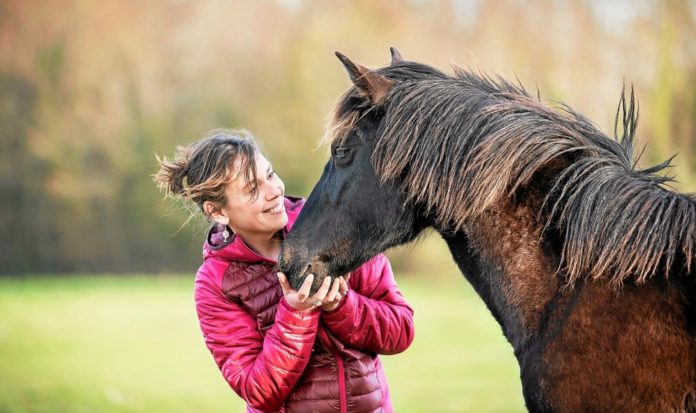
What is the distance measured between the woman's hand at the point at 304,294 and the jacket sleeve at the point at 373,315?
15 centimetres

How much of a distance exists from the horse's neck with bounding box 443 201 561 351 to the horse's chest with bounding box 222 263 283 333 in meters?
0.94

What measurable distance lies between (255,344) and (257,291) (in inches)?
9.1

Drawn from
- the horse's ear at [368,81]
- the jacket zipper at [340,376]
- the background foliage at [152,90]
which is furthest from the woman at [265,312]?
the background foliage at [152,90]

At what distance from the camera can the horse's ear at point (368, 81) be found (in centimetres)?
302

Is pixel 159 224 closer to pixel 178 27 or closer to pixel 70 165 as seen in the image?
pixel 70 165

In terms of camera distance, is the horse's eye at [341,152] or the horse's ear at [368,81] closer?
the horse's ear at [368,81]

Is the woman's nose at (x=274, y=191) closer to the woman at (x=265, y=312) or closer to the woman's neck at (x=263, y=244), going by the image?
the woman at (x=265, y=312)

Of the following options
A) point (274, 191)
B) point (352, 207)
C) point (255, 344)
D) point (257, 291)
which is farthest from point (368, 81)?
point (255, 344)

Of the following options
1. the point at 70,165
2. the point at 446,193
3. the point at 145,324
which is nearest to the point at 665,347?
the point at 446,193

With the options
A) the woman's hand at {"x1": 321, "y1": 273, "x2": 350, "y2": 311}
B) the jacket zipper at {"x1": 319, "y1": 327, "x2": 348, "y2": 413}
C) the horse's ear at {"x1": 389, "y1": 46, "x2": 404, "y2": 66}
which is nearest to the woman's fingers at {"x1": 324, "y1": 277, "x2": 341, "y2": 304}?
the woman's hand at {"x1": 321, "y1": 273, "x2": 350, "y2": 311}

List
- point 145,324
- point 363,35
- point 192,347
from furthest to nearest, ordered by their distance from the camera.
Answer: point 363,35, point 145,324, point 192,347

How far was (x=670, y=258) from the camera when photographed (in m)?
2.61

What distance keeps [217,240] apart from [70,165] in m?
24.2

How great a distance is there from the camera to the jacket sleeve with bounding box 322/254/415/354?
326 cm
